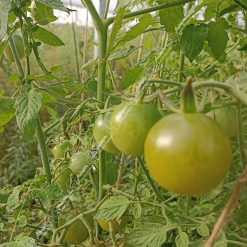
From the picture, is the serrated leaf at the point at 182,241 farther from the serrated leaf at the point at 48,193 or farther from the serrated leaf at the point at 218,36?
the serrated leaf at the point at 218,36

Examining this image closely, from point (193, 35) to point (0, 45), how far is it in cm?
47

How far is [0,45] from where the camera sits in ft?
1.93

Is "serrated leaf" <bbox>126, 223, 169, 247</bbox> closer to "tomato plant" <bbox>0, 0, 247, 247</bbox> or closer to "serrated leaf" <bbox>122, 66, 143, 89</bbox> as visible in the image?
"tomato plant" <bbox>0, 0, 247, 247</bbox>

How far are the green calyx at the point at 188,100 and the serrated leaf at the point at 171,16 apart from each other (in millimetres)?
320

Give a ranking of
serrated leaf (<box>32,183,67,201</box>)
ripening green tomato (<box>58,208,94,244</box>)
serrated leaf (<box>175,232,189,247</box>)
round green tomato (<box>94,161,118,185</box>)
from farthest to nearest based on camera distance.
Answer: round green tomato (<box>94,161,118,185</box>) → ripening green tomato (<box>58,208,94,244</box>) → serrated leaf (<box>32,183,67,201</box>) → serrated leaf (<box>175,232,189,247</box>)

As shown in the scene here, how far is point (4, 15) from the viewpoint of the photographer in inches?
14.9

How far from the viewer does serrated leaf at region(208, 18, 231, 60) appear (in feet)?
1.74

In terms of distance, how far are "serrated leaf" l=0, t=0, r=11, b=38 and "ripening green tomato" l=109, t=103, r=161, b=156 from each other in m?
0.23

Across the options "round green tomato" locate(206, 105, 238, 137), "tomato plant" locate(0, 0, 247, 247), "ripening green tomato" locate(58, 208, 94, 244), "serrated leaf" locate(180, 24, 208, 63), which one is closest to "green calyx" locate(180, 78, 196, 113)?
"tomato plant" locate(0, 0, 247, 247)

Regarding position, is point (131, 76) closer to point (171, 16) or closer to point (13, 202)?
point (171, 16)

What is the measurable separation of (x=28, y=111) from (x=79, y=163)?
10.8 inches

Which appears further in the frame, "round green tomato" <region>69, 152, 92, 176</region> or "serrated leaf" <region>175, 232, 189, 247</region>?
"round green tomato" <region>69, 152, 92, 176</region>

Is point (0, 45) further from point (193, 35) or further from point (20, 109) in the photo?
point (193, 35)

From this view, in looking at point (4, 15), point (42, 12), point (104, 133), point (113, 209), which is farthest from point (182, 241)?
point (42, 12)
